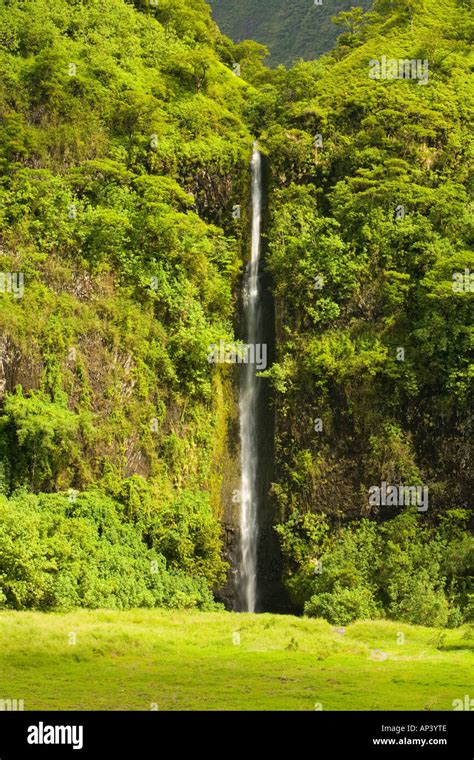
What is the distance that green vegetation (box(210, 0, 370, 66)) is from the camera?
68125 mm

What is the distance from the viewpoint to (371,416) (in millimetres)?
33625

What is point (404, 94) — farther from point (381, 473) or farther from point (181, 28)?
point (381, 473)

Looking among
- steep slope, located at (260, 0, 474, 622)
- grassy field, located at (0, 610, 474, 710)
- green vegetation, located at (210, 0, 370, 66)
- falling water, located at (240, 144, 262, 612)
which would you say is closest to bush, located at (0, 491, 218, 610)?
grassy field, located at (0, 610, 474, 710)

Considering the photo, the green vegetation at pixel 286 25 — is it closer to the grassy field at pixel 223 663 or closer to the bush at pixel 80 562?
the bush at pixel 80 562

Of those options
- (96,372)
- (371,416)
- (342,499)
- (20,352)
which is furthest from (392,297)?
(20,352)

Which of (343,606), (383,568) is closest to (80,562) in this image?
(343,606)

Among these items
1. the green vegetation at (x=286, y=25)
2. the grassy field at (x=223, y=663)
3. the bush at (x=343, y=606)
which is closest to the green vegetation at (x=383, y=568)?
the bush at (x=343, y=606)

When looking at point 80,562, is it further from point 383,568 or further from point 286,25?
point 286,25

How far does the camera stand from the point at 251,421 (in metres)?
35.0

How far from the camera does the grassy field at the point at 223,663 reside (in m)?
17.4

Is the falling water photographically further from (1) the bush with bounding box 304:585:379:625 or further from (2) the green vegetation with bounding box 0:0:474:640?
(1) the bush with bounding box 304:585:379:625

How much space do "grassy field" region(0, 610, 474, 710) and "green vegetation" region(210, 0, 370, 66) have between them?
46.4m

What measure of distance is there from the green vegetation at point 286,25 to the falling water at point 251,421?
29.1m

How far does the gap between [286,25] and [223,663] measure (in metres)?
59.9
